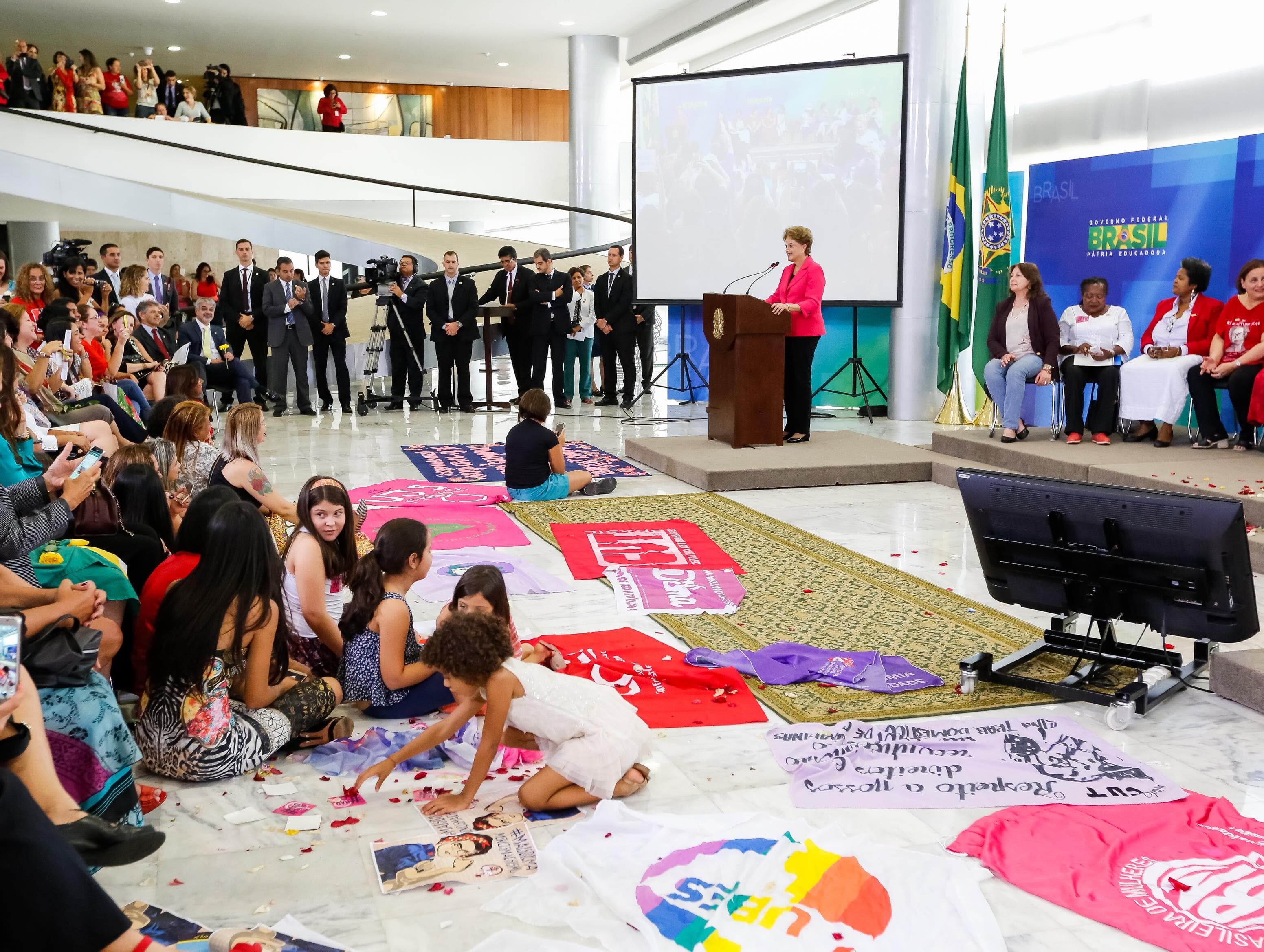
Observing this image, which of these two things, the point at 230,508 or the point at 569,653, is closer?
the point at 230,508

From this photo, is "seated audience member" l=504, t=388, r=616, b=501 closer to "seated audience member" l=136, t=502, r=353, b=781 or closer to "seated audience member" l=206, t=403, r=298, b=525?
"seated audience member" l=206, t=403, r=298, b=525

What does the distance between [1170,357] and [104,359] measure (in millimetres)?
6544

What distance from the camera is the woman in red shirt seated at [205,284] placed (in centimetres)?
1339

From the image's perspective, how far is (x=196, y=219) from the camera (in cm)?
1439

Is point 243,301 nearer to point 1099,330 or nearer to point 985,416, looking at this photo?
point 985,416

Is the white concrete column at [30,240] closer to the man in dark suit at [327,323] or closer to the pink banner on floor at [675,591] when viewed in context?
the man in dark suit at [327,323]

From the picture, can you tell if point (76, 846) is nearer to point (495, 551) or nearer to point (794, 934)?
point (794, 934)

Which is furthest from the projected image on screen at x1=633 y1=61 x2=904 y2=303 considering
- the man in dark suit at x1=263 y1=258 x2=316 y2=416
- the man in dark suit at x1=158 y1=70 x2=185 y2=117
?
the man in dark suit at x1=158 y1=70 x2=185 y2=117

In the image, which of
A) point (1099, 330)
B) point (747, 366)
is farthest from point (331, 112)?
point (1099, 330)

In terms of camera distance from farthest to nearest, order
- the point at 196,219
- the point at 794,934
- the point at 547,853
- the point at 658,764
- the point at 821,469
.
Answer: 1. the point at 196,219
2. the point at 821,469
3. the point at 658,764
4. the point at 547,853
5. the point at 794,934

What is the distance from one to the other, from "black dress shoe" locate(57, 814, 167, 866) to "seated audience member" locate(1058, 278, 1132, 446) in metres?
6.48

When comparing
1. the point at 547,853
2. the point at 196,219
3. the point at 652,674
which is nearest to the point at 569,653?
the point at 652,674

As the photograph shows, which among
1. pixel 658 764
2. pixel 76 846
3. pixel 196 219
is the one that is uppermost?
pixel 196 219

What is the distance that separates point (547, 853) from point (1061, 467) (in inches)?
197
